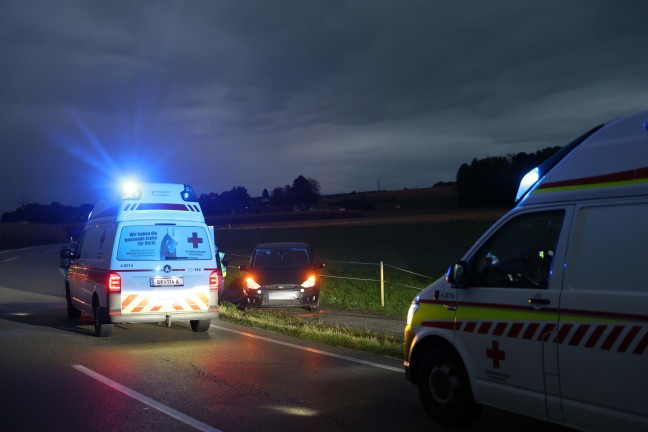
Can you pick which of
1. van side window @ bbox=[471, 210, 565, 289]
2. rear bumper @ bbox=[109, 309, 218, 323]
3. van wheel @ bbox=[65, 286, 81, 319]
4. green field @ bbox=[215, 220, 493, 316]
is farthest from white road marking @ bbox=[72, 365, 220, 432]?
green field @ bbox=[215, 220, 493, 316]

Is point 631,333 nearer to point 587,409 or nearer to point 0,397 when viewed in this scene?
point 587,409

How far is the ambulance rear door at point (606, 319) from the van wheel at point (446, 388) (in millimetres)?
1111

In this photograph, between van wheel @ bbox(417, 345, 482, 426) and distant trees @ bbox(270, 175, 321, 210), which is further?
distant trees @ bbox(270, 175, 321, 210)

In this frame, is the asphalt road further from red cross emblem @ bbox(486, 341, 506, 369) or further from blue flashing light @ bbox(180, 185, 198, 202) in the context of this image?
blue flashing light @ bbox(180, 185, 198, 202)

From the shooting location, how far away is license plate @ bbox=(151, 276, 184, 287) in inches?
401

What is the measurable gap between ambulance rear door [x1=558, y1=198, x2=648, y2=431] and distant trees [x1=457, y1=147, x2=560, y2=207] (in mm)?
43966

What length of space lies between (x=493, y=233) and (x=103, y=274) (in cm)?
705

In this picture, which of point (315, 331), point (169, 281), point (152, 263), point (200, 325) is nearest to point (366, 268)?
point (315, 331)

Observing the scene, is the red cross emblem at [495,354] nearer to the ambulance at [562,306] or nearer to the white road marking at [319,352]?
the ambulance at [562,306]

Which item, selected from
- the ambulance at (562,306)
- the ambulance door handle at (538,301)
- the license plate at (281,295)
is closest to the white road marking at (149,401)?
the ambulance at (562,306)

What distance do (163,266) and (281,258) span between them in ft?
13.5

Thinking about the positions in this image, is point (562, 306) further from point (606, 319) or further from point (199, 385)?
point (199, 385)

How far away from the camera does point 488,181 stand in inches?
2489

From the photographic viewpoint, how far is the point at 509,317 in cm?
500
